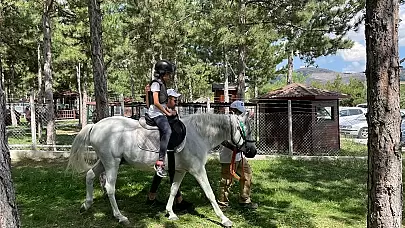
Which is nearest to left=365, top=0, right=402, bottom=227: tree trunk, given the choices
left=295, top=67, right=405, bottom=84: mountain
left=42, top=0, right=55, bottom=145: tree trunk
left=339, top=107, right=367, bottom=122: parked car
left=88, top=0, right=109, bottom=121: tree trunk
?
left=295, top=67, right=405, bottom=84: mountain

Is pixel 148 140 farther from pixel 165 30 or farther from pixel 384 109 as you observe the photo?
pixel 165 30

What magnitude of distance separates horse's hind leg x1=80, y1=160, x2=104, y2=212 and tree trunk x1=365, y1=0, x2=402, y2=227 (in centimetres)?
404

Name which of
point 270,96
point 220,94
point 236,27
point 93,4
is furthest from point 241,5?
point 220,94

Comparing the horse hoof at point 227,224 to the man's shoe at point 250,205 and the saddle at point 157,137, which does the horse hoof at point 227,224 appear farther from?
the saddle at point 157,137

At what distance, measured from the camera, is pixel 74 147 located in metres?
5.70

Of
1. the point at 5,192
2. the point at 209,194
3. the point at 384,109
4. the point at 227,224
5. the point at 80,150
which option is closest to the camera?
the point at 5,192

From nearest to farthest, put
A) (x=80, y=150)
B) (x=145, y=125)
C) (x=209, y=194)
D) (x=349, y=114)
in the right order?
1. (x=209, y=194)
2. (x=145, y=125)
3. (x=80, y=150)
4. (x=349, y=114)

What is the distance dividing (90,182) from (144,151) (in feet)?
3.49

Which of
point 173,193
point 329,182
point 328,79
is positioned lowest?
point 329,182

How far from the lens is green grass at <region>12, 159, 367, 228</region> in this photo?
5.36 metres

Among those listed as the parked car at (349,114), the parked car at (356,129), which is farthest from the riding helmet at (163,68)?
the parked car at (349,114)

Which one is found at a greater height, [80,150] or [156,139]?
[156,139]

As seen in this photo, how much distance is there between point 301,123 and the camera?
39.1 feet

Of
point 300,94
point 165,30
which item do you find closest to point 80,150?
point 300,94
